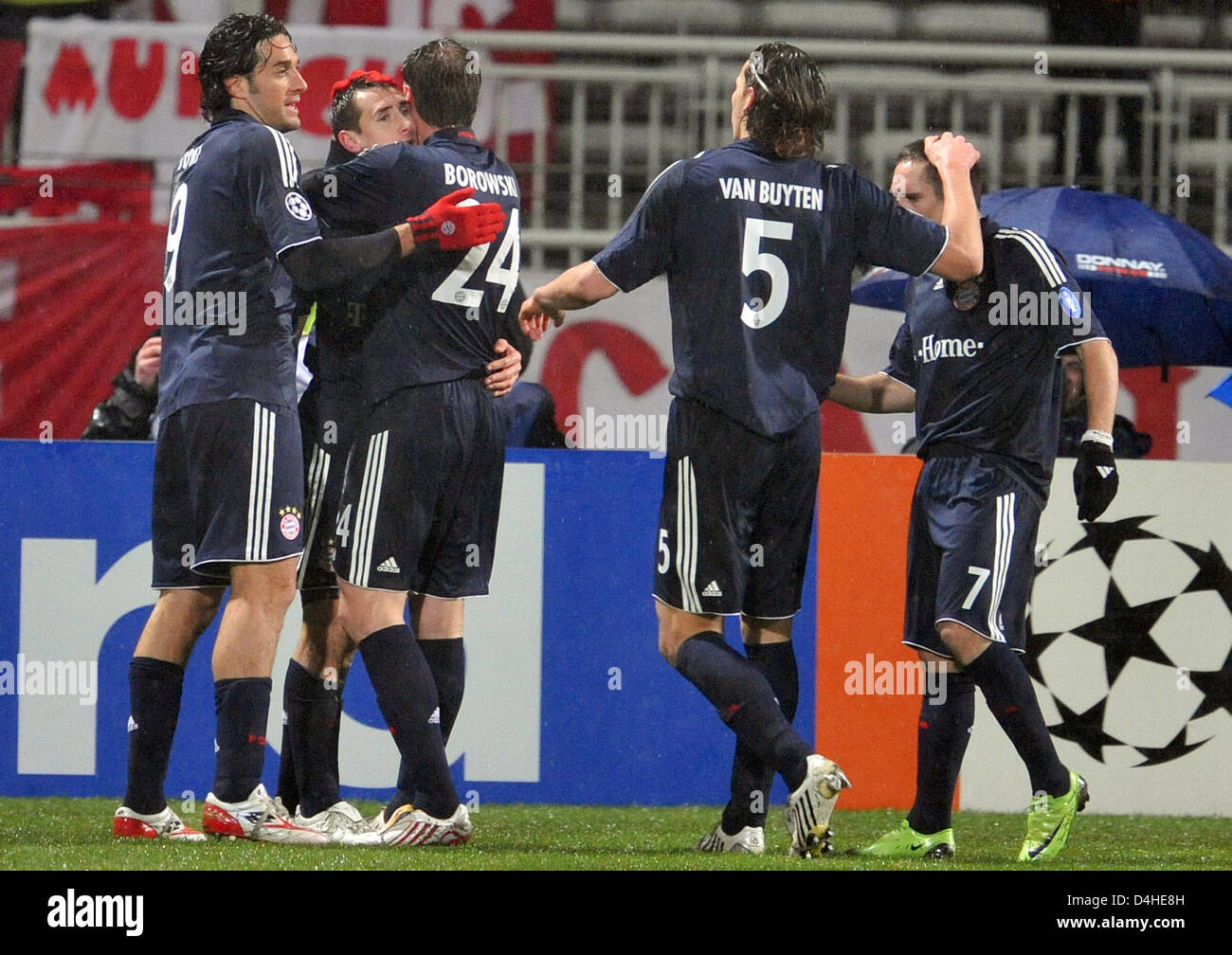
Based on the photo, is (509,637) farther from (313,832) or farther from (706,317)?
(706,317)

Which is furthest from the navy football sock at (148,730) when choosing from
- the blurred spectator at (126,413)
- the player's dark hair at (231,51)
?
the blurred spectator at (126,413)

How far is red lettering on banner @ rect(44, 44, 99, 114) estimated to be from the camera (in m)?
7.98

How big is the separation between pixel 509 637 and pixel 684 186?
194 cm

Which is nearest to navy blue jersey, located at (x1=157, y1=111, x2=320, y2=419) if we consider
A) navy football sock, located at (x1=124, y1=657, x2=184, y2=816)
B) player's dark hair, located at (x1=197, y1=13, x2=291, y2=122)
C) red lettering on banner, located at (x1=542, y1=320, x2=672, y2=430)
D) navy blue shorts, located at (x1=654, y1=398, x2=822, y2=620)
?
player's dark hair, located at (x1=197, y1=13, x2=291, y2=122)

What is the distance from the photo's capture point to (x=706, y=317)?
143 inches

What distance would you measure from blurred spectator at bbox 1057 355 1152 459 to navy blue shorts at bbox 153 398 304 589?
2839 mm

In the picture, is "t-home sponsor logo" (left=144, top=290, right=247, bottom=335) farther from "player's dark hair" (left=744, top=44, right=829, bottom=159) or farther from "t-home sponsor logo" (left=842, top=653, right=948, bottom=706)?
"t-home sponsor logo" (left=842, top=653, right=948, bottom=706)

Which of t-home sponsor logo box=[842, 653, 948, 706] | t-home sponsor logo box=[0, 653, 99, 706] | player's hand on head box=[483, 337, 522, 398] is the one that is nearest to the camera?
player's hand on head box=[483, 337, 522, 398]

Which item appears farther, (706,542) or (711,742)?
(711,742)

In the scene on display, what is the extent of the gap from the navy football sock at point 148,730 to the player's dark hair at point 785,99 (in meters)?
1.86

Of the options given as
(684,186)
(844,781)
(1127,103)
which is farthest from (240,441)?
(1127,103)

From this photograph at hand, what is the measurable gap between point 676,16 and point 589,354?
108 inches

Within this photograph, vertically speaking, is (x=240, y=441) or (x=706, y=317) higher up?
(x=706, y=317)

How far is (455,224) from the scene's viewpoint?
3.74 metres
